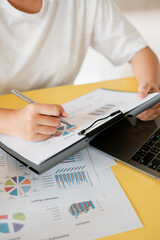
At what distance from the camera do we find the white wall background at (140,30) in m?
2.28

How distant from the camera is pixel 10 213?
1.51 feet

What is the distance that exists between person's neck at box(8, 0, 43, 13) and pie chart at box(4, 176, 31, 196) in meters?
0.59

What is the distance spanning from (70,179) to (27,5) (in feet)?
2.05

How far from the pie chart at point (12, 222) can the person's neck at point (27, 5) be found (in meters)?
0.67

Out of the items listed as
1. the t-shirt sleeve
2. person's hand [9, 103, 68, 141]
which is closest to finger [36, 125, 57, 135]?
person's hand [9, 103, 68, 141]

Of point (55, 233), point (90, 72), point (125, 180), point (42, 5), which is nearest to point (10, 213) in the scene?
point (55, 233)

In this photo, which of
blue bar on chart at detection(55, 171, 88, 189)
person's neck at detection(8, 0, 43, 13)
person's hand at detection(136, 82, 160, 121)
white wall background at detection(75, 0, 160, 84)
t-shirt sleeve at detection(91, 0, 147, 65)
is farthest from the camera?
white wall background at detection(75, 0, 160, 84)

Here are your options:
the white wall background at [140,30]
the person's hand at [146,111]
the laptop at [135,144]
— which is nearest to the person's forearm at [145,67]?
the person's hand at [146,111]

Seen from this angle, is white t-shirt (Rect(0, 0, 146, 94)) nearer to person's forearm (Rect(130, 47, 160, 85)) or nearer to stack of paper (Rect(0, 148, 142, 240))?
person's forearm (Rect(130, 47, 160, 85))

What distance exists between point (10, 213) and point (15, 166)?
13 cm

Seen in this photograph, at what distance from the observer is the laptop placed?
545 millimetres

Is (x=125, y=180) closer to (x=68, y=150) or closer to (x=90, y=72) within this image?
(x=68, y=150)

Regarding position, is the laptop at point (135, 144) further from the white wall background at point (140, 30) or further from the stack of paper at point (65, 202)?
the white wall background at point (140, 30)

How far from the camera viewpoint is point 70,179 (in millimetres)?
537
